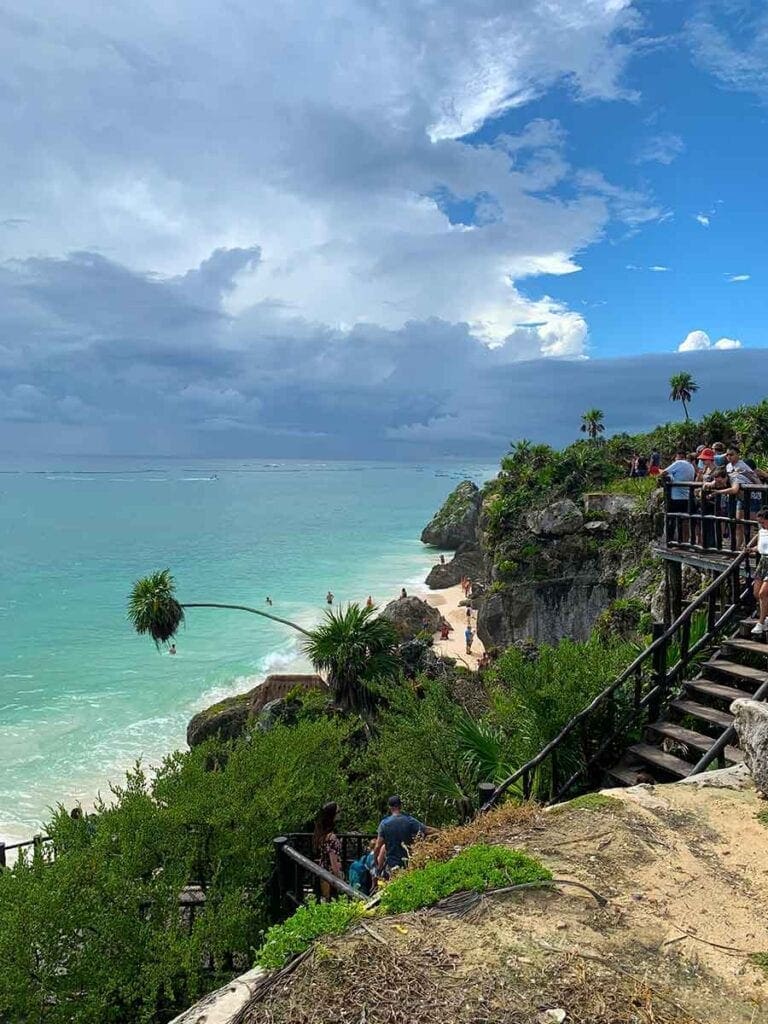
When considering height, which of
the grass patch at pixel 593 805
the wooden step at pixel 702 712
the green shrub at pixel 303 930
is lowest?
the grass patch at pixel 593 805

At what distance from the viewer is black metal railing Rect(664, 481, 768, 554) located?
1234 cm

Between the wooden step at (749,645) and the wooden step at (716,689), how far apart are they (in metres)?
0.62

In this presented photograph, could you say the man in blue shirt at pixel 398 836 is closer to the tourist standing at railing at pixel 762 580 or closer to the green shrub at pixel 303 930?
the green shrub at pixel 303 930

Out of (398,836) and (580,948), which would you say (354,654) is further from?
(580,948)

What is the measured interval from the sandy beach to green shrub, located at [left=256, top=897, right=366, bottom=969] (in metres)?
24.3

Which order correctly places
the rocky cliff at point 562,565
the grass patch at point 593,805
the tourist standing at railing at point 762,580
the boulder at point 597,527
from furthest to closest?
the boulder at point 597,527, the rocky cliff at point 562,565, the tourist standing at railing at point 762,580, the grass patch at point 593,805

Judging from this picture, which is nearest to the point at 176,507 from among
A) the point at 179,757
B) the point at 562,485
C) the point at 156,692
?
the point at 156,692

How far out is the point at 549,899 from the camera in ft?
17.5

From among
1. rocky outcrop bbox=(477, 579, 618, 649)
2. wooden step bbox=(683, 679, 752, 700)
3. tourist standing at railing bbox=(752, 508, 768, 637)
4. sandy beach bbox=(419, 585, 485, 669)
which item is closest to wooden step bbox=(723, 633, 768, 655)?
tourist standing at railing bbox=(752, 508, 768, 637)

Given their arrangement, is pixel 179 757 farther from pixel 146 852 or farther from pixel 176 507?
pixel 176 507

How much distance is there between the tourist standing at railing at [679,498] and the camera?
47.0 feet

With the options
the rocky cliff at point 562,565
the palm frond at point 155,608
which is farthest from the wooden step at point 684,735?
the palm frond at point 155,608

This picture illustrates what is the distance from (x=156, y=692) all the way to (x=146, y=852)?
35.5 metres

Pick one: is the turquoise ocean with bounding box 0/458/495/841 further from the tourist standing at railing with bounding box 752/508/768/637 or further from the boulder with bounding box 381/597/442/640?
the tourist standing at railing with bounding box 752/508/768/637
